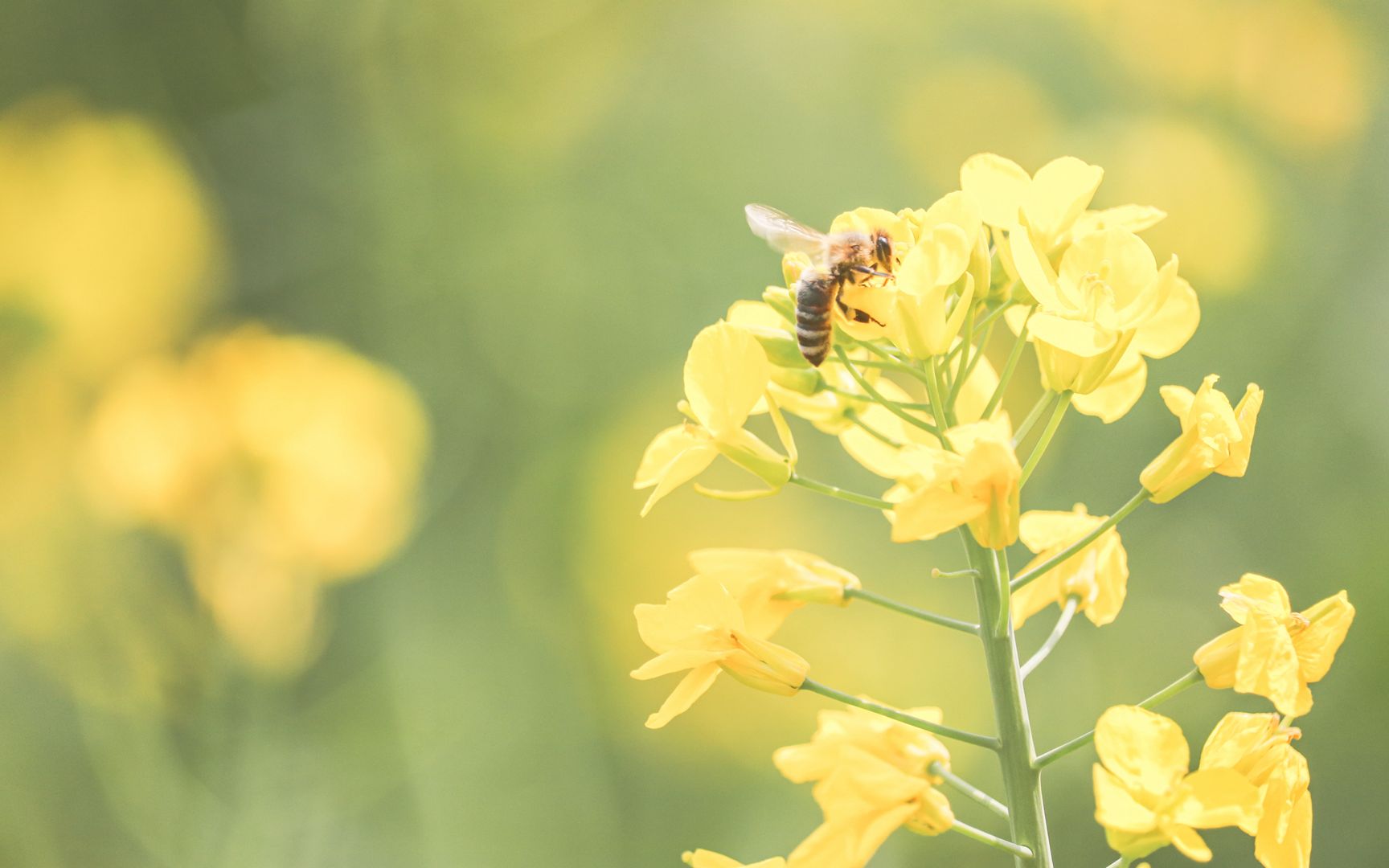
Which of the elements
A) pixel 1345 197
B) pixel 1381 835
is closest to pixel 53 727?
pixel 1381 835

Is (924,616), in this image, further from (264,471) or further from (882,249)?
(264,471)

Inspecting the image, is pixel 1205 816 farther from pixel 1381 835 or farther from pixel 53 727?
pixel 53 727

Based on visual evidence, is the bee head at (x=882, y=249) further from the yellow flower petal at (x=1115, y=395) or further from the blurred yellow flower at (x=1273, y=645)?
the blurred yellow flower at (x=1273, y=645)

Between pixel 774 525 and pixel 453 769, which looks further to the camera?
pixel 774 525

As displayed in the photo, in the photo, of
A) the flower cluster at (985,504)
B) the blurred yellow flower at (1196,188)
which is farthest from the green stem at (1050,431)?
the blurred yellow flower at (1196,188)

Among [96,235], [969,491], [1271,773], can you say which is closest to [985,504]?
[969,491]

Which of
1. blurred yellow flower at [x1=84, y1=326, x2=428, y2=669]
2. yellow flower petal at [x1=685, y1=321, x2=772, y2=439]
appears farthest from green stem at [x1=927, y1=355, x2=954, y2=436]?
blurred yellow flower at [x1=84, y1=326, x2=428, y2=669]
